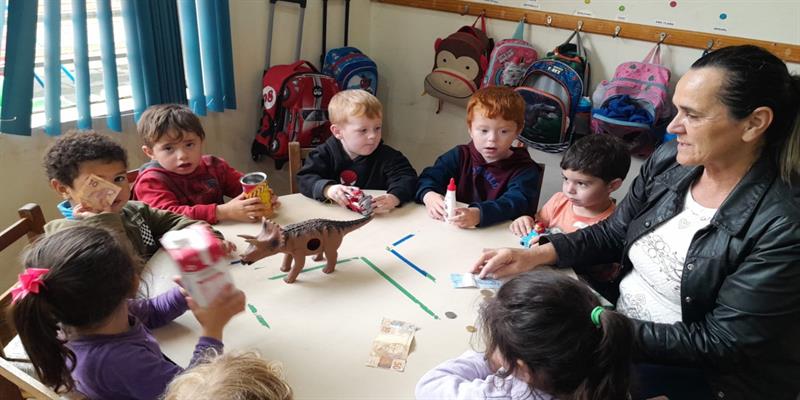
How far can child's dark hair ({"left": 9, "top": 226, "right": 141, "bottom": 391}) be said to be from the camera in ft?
3.22

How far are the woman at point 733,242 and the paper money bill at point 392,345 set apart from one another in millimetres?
570

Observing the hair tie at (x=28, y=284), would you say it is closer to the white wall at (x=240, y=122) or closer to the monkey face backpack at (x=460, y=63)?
the white wall at (x=240, y=122)

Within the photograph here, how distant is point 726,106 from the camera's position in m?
1.25

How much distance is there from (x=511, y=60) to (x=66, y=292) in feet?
8.92

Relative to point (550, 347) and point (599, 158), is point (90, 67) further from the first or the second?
point (550, 347)

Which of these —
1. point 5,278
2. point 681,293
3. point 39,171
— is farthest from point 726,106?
point 5,278

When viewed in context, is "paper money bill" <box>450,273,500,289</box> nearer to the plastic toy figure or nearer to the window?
the plastic toy figure

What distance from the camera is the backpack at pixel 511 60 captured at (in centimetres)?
316

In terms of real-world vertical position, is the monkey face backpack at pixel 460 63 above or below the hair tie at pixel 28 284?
above

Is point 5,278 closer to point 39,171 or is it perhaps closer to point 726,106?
point 39,171

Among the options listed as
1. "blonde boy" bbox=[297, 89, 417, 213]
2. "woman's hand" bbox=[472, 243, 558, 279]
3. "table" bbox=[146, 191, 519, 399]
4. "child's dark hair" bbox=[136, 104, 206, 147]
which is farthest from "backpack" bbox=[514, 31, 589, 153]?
"child's dark hair" bbox=[136, 104, 206, 147]

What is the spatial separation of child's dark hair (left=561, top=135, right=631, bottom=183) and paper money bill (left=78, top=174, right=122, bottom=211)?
151 centimetres

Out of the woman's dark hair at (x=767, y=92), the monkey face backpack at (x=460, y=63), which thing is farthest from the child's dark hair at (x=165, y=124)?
the monkey face backpack at (x=460, y=63)

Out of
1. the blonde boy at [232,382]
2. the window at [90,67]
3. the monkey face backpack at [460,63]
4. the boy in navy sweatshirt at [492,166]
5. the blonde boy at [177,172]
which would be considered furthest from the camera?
the monkey face backpack at [460,63]
